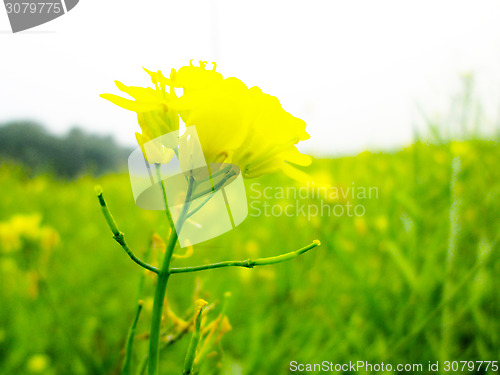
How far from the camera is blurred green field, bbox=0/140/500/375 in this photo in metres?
0.67

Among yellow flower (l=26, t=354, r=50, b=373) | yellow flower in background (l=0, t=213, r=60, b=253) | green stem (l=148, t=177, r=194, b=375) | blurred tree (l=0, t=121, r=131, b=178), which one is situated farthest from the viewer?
blurred tree (l=0, t=121, r=131, b=178)

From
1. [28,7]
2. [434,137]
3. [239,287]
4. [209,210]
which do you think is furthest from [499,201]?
[28,7]

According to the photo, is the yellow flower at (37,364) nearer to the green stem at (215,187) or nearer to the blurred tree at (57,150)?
the green stem at (215,187)

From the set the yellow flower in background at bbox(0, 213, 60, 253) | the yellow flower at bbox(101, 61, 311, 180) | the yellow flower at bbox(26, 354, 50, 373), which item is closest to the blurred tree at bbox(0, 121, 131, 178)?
the yellow flower in background at bbox(0, 213, 60, 253)

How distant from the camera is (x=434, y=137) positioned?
2.97 feet

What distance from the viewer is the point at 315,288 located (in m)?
1.02

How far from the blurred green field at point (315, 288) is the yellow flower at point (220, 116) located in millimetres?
118

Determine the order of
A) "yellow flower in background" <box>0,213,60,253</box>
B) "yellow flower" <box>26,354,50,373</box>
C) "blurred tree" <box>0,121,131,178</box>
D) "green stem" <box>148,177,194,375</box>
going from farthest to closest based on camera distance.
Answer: "blurred tree" <box>0,121,131,178</box> → "yellow flower in background" <box>0,213,60,253</box> → "yellow flower" <box>26,354,50,373</box> → "green stem" <box>148,177,194,375</box>

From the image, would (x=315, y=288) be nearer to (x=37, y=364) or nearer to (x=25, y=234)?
(x=37, y=364)

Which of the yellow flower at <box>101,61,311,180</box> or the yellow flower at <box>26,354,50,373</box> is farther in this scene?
the yellow flower at <box>26,354,50,373</box>

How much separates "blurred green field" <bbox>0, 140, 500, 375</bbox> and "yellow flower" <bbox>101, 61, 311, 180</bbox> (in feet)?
0.39

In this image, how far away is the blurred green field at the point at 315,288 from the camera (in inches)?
26.5

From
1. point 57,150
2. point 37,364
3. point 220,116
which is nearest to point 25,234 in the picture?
point 37,364

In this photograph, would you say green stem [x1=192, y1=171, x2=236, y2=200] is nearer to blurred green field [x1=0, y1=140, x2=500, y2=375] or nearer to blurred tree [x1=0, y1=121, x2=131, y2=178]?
blurred green field [x1=0, y1=140, x2=500, y2=375]
